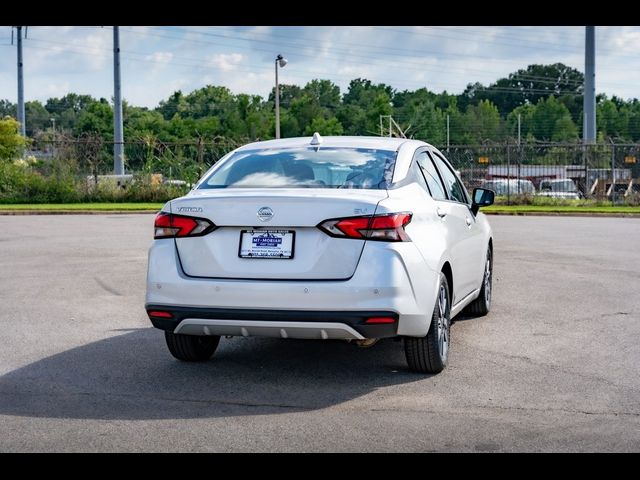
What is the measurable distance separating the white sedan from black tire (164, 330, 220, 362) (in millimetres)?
20

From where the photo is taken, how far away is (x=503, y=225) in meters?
Result: 24.1

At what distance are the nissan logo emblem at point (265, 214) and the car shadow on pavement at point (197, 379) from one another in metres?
1.17

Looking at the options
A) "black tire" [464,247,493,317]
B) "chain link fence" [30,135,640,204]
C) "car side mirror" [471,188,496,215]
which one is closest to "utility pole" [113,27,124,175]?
"chain link fence" [30,135,640,204]

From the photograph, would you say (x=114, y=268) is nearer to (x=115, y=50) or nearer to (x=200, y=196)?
(x=200, y=196)

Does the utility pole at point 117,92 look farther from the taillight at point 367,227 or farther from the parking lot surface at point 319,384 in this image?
the taillight at point 367,227

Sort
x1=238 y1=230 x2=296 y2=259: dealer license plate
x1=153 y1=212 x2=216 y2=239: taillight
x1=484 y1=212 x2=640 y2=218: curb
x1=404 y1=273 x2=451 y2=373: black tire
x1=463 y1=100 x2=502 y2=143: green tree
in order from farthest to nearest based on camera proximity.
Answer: x1=463 y1=100 x2=502 y2=143: green tree → x1=484 y1=212 x2=640 y2=218: curb → x1=404 y1=273 x2=451 y2=373: black tire → x1=153 y1=212 x2=216 y2=239: taillight → x1=238 y1=230 x2=296 y2=259: dealer license plate

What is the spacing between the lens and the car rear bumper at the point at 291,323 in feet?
21.3

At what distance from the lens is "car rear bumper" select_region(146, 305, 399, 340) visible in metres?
6.49

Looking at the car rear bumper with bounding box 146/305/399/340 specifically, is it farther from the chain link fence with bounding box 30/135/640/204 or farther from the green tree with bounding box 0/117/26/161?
the green tree with bounding box 0/117/26/161

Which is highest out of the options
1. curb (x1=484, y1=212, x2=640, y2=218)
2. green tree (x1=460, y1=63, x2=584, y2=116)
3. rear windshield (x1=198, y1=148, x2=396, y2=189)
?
green tree (x1=460, y1=63, x2=584, y2=116)

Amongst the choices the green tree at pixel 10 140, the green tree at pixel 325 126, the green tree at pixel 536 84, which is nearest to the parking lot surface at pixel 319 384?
the green tree at pixel 10 140

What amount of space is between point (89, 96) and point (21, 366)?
7384 inches

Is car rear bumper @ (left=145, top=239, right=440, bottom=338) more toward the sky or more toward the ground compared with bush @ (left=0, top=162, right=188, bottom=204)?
more toward the ground

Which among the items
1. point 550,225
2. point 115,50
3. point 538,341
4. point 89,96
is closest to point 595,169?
point 550,225
